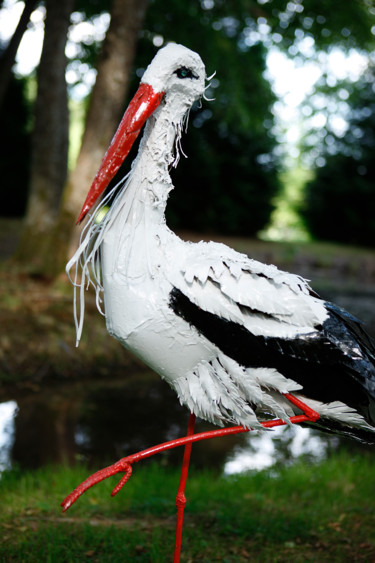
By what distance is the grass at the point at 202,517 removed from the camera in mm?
2939

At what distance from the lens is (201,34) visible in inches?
432

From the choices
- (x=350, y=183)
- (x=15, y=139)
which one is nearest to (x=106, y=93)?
(x=15, y=139)

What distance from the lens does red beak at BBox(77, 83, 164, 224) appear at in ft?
7.25

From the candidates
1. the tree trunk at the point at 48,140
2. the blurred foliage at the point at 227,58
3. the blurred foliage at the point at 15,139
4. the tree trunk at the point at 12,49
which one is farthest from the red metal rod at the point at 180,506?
the blurred foliage at the point at 15,139

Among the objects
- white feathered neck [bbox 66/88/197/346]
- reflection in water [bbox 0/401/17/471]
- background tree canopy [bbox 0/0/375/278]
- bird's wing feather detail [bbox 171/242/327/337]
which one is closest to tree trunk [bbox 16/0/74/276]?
background tree canopy [bbox 0/0/375/278]

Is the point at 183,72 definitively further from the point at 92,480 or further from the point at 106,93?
the point at 106,93

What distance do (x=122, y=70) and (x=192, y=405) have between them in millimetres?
5787

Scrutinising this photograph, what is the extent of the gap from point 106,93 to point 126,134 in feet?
17.2

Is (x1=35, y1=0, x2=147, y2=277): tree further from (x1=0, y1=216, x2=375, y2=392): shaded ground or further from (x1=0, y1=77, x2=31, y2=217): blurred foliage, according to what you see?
(x1=0, y1=77, x2=31, y2=217): blurred foliage

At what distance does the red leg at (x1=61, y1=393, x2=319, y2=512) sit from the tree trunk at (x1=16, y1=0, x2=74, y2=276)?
19.9 ft

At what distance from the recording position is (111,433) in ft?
17.5

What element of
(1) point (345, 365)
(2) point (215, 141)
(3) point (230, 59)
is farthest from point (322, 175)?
(1) point (345, 365)

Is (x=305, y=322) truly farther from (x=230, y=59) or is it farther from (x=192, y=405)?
(x=230, y=59)

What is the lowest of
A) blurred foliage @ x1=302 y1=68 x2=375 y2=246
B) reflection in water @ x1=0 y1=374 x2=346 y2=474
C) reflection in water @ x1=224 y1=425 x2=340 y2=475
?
reflection in water @ x1=0 y1=374 x2=346 y2=474
